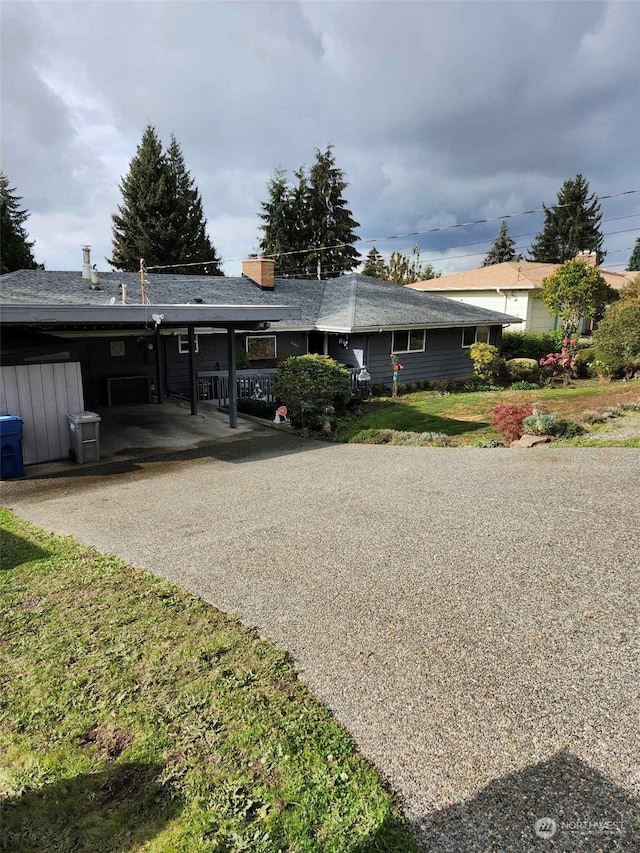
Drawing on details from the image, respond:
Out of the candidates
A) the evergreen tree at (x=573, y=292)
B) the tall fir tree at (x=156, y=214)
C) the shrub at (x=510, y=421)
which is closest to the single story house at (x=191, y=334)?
the evergreen tree at (x=573, y=292)

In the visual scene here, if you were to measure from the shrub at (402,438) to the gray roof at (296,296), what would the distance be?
19.5ft

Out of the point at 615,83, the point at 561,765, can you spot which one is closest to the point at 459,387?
the point at 615,83

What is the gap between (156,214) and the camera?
125ft

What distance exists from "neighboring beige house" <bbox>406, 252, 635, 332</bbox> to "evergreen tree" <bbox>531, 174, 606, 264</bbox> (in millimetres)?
22107

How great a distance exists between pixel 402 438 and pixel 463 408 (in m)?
4.39

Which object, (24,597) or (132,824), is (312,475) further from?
(132,824)

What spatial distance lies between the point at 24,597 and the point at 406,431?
963 cm

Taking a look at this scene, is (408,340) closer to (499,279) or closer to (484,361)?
(484,361)

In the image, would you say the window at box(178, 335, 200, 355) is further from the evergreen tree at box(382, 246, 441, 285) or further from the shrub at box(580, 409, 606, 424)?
the evergreen tree at box(382, 246, 441, 285)

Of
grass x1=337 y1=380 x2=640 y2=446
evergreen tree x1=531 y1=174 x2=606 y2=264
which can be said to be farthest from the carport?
evergreen tree x1=531 y1=174 x2=606 y2=264

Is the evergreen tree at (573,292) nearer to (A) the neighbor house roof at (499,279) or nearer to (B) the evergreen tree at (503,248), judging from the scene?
(A) the neighbor house roof at (499,279)

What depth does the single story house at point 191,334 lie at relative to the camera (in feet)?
32.5

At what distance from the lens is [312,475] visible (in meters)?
9.11

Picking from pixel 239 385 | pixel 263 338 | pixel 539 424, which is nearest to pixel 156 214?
pixel 263 338
